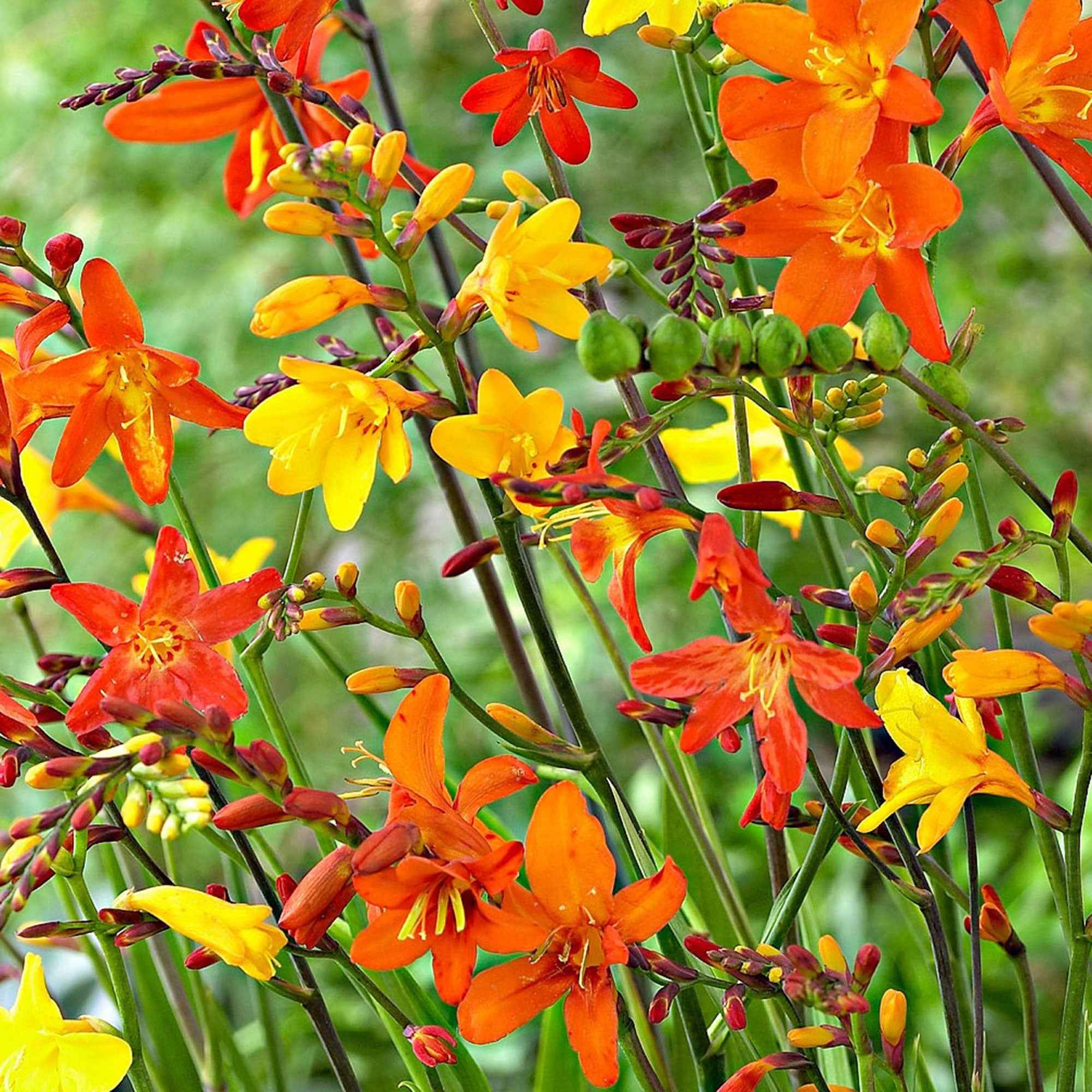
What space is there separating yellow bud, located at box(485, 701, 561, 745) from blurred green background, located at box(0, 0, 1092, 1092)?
0.92m

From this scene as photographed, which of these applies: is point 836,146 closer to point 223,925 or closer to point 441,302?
point 223,925

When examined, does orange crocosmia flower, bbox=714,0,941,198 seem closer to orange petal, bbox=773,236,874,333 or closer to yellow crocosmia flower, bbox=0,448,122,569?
orange petal, bbox=773,236,874,333

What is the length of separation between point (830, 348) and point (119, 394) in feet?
0.63

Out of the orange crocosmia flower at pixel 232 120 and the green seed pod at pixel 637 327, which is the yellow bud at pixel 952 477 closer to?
the green seed pod at pixel 637 327

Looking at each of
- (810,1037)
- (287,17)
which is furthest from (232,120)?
(810,1037)

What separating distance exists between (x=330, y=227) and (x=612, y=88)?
10cm

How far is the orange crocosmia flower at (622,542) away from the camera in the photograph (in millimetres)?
293

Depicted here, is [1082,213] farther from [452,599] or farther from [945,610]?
[452,599]

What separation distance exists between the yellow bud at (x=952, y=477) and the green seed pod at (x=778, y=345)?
0.07 metres

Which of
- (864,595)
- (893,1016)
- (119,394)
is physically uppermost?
(119,394)

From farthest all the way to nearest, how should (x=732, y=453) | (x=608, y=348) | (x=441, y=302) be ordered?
1. (x=441, y=302)
2. (x=732, y=453)
3. (x=608, y=348)

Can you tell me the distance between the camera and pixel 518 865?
278 mm

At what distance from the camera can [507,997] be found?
30 centimetres

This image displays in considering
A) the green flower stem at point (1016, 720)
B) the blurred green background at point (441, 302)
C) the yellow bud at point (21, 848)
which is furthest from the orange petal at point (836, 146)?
the blurred green background at point (441, 302)
